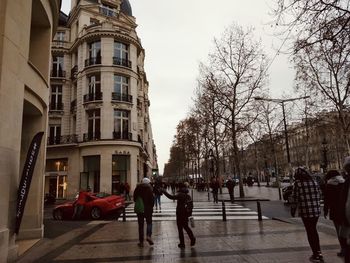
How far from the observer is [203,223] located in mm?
12969

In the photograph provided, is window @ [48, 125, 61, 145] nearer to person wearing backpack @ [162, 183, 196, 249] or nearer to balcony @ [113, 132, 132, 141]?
balcony @ [113, 132, 132, 141]

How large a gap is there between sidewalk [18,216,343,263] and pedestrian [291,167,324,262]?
1.15 ft

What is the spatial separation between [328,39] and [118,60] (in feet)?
90.2

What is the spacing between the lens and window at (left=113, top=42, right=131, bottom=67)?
1337 inches

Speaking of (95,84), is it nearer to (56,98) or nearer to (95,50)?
(95,50)

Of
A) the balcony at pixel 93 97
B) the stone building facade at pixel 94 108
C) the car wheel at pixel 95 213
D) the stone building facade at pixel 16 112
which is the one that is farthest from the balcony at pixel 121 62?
the stone building facade at pixel 16 112

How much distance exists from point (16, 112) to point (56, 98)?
1192 inches

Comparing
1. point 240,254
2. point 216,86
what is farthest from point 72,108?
point 240,254

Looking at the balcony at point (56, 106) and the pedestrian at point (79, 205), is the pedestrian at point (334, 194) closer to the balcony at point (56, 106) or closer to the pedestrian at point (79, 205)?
the pedestrian at point (79, 205)

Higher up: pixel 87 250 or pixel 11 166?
pixel 11 166

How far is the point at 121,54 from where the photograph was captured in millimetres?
34531

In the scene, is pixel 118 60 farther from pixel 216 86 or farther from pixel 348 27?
pixel 348 27

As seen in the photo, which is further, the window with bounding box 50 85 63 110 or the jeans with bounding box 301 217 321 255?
the window with bounding box 50 85 63 110

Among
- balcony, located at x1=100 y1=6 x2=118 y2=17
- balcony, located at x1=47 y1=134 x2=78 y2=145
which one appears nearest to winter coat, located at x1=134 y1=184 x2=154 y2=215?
balcony, located at x1=47 y1=134 x2=78 y2=145
